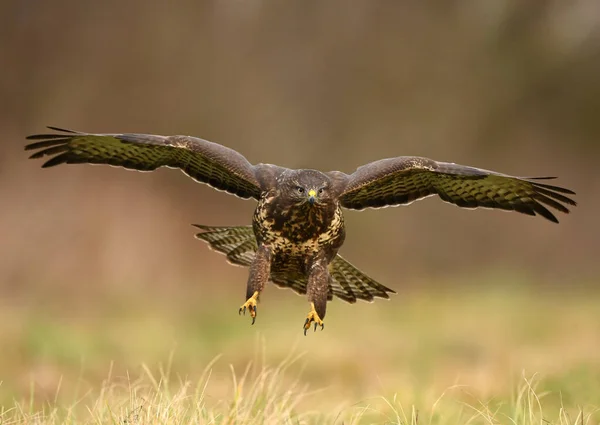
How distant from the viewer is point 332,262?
702cm

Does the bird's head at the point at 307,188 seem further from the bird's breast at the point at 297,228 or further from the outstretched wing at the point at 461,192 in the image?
the outstretched wing at the point at 461,192

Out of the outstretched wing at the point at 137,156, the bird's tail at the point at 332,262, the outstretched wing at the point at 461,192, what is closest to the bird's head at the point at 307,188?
the outstretched wing at the point at 137,156

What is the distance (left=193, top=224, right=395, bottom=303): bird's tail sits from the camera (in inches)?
276

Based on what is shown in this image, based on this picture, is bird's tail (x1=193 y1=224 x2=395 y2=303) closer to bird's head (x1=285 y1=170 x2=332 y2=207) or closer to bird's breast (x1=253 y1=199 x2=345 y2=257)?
bird's breast (x1=253 y1=199 x2=345 y2=257)

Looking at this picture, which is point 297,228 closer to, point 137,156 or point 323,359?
point 137,156

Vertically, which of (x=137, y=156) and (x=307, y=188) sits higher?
(x=137, y=156)

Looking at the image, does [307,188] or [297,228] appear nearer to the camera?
[307,188]

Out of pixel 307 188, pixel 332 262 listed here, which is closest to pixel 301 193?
pixel 307 188

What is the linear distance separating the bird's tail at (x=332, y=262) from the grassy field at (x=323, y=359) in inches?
23.8

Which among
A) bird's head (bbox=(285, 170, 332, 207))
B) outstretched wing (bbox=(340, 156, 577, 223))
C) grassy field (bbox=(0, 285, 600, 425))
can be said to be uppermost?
outstretched wing (bbox=(340, 156, 577, 223))

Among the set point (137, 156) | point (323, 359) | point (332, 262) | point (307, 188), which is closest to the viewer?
point (307, 188)

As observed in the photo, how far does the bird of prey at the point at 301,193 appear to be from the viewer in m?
5.99

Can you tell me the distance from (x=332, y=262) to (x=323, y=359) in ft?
12.7

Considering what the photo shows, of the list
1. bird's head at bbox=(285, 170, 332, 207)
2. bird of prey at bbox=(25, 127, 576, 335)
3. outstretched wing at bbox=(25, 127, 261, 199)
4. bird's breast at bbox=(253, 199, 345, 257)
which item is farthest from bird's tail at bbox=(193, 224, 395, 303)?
bird's head at bbox=(285, 170, 332, 207)
